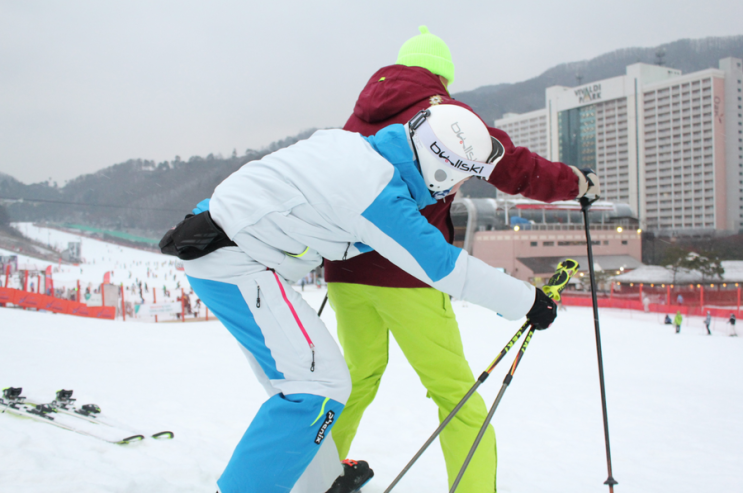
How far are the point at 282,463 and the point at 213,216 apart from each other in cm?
69

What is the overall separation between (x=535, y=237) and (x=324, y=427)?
119 ft

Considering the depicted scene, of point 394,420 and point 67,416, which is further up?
point 67,416

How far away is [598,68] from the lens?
161625 mm

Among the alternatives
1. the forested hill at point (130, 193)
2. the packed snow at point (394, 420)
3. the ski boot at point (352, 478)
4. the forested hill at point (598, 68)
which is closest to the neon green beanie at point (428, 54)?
the ski boot at point (352, 478)

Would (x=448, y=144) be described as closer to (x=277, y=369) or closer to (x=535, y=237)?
(x=277, y=369)

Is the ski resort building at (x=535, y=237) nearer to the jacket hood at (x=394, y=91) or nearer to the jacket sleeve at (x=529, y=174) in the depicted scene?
the jacket sleeve at (x=529, y=174)

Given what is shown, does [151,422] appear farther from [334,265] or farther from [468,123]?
[468,123]

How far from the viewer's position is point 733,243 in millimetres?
52312

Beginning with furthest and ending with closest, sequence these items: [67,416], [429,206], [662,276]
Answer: [662,276] → [67,416] → [429,206]

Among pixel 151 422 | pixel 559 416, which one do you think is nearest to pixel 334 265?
pixel 151 422

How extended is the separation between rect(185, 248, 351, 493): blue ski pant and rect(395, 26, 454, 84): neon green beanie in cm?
105

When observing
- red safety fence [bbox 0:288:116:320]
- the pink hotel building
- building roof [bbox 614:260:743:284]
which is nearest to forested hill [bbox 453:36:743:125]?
the pink hotel building

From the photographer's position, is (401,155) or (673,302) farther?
(673,302)

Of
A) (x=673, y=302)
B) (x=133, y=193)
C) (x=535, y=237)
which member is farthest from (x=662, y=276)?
(x=133, y=193)
